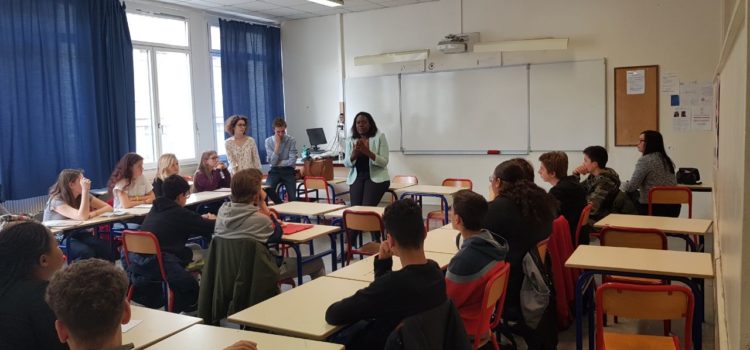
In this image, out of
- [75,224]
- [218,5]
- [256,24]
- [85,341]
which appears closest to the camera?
[85,341]

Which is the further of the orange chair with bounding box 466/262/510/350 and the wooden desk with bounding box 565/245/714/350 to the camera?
the wooden desk with bounding box 565/245/714/350

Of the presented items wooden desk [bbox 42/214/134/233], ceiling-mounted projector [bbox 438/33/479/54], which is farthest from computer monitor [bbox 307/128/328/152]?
wooden desk [bbox 42/214/134/233]

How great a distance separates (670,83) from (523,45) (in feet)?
6.10

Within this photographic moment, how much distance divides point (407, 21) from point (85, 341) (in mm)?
7989

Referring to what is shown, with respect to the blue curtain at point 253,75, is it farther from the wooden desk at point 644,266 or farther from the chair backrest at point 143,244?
the wooden desk at point 644,266

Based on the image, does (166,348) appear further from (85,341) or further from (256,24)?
(256,24)

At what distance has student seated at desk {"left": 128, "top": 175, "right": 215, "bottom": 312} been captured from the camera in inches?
155

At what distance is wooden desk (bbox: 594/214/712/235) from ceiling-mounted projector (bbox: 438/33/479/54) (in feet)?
13.8

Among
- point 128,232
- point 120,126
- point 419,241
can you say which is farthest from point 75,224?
point 419,241

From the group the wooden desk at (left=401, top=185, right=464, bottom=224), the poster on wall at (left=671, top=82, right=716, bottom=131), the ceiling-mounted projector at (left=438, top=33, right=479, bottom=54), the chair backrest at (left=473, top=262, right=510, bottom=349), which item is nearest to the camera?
the chair backrest at (left=473, top=262, right=510, bottom=349)

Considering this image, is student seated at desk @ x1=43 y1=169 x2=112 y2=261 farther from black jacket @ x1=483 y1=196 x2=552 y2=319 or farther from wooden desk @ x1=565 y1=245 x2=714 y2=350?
wooden desk @ x1=565 y1=245 x2=714 y2=350

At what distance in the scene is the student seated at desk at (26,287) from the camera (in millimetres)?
1996

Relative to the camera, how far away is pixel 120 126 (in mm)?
7469

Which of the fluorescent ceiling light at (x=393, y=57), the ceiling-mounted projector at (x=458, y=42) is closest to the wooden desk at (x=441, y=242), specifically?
the ceiling-mounted projector at (x=458, y=42)
